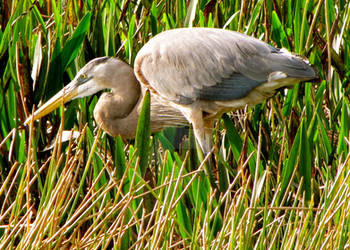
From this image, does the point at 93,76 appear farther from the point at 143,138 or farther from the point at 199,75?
the point at 143,138

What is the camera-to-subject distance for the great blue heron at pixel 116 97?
9.65ft

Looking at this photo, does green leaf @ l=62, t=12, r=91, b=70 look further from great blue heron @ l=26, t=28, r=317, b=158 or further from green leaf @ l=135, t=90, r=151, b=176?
green leaf @ l=135, t=90, r=151, b=176

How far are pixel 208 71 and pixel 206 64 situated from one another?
0.03m

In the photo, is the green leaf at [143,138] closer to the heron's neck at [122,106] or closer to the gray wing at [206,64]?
the gray wing at [206,64]

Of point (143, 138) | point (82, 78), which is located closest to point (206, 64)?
point (82, 78)

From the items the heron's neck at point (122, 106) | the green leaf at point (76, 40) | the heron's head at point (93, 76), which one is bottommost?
the heron's neck at point (122, 106)

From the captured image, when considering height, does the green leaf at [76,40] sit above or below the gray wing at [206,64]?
above

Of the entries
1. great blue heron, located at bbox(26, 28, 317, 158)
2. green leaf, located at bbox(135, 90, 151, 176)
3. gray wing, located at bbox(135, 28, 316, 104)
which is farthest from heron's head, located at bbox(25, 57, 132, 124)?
green leaf, located at bbox(135, 90, 151, 176)

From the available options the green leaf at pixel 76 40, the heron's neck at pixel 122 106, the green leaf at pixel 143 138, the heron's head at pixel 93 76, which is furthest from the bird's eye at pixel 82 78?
the green leaf at pixel 143 138

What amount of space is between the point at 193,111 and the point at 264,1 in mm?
530

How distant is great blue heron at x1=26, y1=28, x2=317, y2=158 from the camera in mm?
2820

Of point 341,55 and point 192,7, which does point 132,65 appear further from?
point 341,55

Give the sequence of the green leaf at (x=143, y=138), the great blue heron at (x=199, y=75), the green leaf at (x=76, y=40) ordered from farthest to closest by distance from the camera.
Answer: the great blue heron at (x=199, y=75)
the green leaf at (x=76, y=40)
the green leaf at (x=143, y=138)

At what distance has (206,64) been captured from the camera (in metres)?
2.95
